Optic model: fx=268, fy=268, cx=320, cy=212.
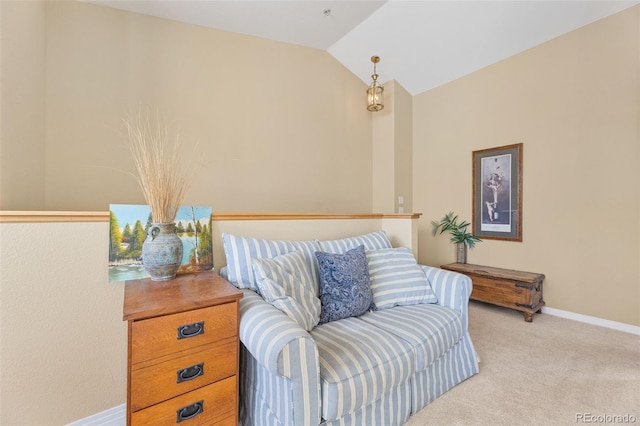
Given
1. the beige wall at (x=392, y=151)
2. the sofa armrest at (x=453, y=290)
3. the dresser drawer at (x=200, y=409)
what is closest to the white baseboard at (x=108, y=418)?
the dresser drawer at (x=200, y=409)

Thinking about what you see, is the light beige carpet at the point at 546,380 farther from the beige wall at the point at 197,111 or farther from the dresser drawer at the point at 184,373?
the beige wall at the point at 197,111

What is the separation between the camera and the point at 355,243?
2.09 m

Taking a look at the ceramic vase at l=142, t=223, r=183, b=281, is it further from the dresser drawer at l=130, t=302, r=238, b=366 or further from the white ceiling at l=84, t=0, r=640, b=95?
the white ceiling at l=84, t=0, r=640, b=95

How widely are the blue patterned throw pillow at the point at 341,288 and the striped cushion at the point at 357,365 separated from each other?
0.12 metres

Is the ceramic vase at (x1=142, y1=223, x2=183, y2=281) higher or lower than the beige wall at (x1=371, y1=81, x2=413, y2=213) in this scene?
lower

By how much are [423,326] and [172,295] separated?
128cm

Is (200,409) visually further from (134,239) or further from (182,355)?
(134,239)

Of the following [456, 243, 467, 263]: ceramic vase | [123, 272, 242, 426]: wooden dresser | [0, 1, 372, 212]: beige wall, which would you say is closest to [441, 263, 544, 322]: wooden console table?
[456, 243, 467, 263]: ceramic vase

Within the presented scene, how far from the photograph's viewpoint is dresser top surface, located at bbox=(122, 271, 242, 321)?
0.95 m

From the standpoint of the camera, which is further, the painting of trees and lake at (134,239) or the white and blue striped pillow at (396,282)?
the white and blue striped pillow at (396,282)

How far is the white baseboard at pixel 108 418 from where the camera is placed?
52.2 inches

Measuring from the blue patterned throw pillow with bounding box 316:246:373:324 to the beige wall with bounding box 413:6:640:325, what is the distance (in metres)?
2.47

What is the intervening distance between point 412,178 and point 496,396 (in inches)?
118

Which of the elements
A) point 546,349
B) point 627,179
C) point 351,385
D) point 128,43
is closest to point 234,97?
point 128,43
